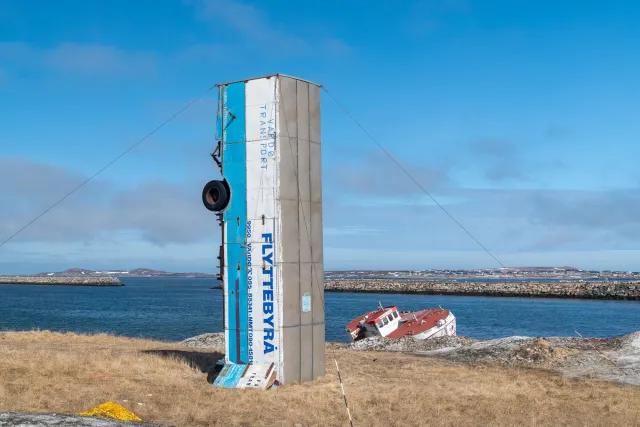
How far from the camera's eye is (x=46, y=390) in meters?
15.2

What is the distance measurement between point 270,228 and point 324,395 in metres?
Result: 5.25

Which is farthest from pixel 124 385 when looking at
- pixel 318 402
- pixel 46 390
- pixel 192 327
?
pixel 192 327

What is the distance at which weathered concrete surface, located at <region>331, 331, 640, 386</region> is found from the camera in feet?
70.3

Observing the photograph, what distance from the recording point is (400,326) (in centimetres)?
4781

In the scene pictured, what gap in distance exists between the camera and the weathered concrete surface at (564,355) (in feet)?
70.3

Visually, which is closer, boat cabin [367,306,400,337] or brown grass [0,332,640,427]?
brown grass [0,332,640,427]

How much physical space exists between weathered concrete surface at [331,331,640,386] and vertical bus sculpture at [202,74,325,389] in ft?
Result: 32.3

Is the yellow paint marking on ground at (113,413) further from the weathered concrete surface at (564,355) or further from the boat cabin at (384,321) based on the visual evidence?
the boat cabin at (384,321)

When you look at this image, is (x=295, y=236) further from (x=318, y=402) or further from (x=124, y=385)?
(x=124, y=385)

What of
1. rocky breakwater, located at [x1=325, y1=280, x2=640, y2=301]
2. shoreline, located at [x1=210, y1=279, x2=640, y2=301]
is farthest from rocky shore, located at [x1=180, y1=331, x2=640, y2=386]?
rocky breakwater, located at [x1=325, y1=280, x2=640, y2=301]

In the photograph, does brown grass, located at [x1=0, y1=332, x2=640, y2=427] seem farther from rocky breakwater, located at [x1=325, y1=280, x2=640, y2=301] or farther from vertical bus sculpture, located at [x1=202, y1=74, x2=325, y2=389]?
rocky breakwater, located at [x1=325, y1=280, x2=640, y2=301]

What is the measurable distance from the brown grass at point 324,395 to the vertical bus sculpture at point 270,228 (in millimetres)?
1236

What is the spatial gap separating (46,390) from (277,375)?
20.9 ft

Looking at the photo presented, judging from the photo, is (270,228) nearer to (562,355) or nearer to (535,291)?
(562,355)
